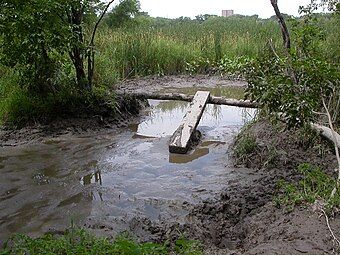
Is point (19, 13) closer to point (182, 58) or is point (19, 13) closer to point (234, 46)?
point (182, 58)

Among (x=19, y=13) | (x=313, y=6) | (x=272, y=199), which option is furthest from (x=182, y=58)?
(x=272, y=199)

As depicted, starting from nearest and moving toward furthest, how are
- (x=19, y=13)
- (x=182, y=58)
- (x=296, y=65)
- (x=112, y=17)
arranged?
(x=296, y=65) < (x=19, y=13) < (x=182, y=58) < (x=112, y=17)

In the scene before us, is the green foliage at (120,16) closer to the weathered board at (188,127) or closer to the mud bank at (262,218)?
the weathered board at (188,127)

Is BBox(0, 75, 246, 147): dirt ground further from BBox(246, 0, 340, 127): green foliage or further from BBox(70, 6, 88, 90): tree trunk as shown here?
BBox(246, 0, 340, 127): green foliage

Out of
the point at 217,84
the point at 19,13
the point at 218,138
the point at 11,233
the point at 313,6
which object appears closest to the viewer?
the point at 11,233

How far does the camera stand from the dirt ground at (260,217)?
408 cm

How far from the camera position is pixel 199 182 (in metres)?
6.54

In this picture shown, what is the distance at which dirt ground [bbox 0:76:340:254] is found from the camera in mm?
4082

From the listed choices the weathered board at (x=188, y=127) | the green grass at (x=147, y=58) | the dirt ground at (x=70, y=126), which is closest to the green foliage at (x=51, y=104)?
the green grass at (x=147, y=58)

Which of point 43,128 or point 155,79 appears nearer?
point 43,128

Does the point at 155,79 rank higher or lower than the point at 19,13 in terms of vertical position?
lower

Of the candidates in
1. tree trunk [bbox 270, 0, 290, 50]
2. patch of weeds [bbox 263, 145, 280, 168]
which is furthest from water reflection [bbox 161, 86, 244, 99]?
patch of weeds [bbox 263, 145, 280, 168]

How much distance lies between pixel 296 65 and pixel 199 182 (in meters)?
2.07

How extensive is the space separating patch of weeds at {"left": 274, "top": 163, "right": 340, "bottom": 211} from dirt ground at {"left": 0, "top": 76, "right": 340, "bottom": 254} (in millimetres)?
98
